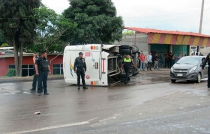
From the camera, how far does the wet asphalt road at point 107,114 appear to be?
632 centimetres

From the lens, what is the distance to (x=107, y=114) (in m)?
7.74

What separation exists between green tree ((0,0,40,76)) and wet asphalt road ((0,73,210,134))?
12063 millimetres

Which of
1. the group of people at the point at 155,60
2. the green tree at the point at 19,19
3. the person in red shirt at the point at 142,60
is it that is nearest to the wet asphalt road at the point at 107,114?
the green tree at the point at 19,19

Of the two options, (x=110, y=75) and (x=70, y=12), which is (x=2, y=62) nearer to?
(x=70, y=12)

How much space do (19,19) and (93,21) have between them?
5.71 m

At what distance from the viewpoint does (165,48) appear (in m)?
32.2

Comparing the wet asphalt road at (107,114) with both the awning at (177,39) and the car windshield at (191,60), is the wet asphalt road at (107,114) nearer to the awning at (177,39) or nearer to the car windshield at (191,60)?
the car windshield at (191,60)

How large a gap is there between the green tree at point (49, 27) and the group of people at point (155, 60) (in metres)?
6.93

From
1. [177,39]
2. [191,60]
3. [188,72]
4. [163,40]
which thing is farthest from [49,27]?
[177,39]

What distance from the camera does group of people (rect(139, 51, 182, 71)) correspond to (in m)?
25.5

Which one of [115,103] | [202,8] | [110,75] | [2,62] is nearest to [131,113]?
[115,103]

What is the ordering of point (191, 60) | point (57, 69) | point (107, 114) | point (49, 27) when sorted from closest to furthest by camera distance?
point (107, 114) → point (191, 60) → point (49, 27) → point (57, 69)

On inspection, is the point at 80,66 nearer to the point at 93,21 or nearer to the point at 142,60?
the point at 93,21

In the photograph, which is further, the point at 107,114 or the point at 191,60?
the point at 191,60
